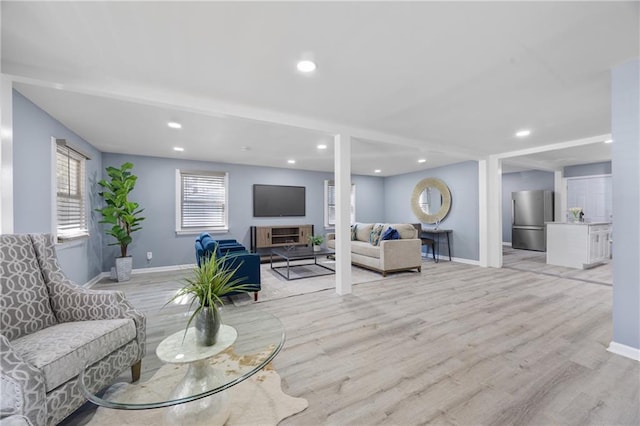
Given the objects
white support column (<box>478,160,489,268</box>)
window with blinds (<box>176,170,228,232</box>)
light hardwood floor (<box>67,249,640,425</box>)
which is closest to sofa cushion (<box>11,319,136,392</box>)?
light hardwood floor (<box>67,249,640,425</box>)

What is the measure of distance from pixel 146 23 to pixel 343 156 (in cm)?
252

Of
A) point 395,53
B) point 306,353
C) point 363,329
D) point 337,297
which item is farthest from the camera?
point 337,297

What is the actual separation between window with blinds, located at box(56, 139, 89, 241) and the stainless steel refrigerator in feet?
32.8

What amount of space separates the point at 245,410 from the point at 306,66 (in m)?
2.51

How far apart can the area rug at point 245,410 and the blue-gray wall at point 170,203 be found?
4.27m

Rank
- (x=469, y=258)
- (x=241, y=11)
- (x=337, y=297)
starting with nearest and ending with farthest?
(x=241, y=11) → (x=337, y=297) → (x=469, y=258)

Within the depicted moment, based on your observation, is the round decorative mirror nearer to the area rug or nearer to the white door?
the white door

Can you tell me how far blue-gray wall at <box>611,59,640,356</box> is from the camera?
206 cm

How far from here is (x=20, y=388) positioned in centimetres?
113

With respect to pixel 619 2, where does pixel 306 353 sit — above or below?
below

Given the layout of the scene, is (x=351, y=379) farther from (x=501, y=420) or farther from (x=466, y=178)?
(x=466, y=178)

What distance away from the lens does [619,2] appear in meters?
1.56

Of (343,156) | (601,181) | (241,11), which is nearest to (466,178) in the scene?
(601,181)

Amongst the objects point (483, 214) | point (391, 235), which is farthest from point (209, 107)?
point (483, 214)
